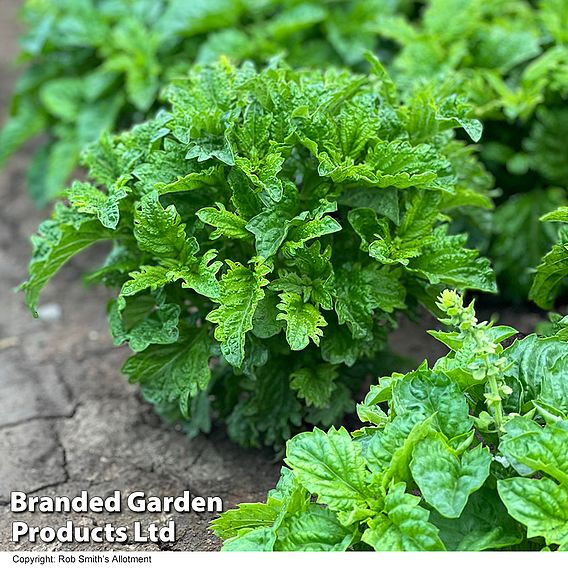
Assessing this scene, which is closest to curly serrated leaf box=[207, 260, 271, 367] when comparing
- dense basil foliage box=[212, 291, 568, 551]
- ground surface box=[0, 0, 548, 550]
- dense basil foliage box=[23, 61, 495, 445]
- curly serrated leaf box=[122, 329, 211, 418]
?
dense basil foliage box=[23, 61, 495, 445]

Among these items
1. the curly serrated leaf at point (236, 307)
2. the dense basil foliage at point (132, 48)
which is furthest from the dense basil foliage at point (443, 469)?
the dense basil foliage at point (132, 48)

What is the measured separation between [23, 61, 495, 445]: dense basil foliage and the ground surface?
11.6 inches

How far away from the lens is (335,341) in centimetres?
291

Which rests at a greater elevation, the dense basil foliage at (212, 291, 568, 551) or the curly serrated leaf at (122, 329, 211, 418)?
the dense basil foliage at (212, 291, 568, 551)

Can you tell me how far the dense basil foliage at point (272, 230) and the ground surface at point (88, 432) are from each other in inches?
11.6

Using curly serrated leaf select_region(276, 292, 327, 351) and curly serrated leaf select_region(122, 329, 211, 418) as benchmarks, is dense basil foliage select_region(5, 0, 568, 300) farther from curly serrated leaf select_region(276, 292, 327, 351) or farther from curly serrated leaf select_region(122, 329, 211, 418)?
curly serrated leaf select_region(122, 329, 211, 418)

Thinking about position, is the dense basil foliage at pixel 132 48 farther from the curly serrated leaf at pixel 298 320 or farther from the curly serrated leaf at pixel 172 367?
the curly serrated leaf at pixel 298 320

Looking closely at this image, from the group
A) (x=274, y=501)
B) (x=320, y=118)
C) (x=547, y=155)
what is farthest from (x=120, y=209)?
(x=547, y=155)

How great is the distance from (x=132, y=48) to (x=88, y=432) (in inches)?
78.8

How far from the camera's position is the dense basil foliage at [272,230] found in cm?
271

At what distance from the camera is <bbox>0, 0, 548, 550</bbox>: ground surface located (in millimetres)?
3088

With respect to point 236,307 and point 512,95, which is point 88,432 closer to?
point 236,307

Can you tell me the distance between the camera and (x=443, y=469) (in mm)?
2125

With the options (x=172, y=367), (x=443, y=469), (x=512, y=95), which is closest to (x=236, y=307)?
(x=172, y=367)
